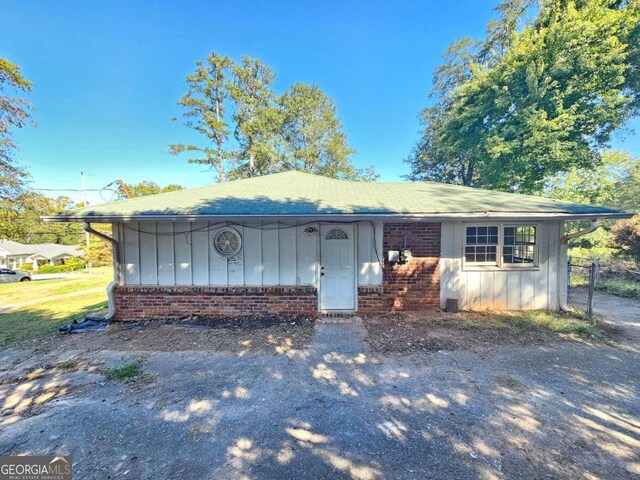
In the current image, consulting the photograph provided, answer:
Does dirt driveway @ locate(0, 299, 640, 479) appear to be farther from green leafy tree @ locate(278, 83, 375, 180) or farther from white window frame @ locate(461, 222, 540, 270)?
green leafy tree @ locate(278, 83, 375, 180)

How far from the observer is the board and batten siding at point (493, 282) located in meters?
6.26

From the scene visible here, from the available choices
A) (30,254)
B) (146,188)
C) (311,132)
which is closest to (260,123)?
(311,132)

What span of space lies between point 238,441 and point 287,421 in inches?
20.6

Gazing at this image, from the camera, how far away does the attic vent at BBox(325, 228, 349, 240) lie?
6.25 meters

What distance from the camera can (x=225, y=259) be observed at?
6176 mm

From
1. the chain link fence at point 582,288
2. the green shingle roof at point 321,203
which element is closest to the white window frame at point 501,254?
the green shingle roof at point 321,203

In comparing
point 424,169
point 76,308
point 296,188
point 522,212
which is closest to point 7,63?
point 76,308

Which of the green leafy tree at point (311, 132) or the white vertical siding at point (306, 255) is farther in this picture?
the green leafy tree at point (311, 132)

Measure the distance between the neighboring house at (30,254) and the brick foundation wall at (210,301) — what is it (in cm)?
4000

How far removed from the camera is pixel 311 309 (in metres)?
6.20

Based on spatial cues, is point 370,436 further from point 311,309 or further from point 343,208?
point 343,208

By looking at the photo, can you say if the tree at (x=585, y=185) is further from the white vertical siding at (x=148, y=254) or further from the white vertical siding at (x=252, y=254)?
the white vertical siding at (x=148, y=254)

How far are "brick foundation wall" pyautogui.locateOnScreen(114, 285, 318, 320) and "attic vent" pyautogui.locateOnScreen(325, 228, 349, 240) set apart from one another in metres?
1.27

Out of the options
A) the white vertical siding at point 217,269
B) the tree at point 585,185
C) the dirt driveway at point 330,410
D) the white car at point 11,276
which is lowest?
the white car at point 11,276
